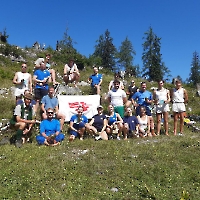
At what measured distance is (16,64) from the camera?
90.4 feet

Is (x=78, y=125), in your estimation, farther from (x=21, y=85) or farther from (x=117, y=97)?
(x=21, y=85)

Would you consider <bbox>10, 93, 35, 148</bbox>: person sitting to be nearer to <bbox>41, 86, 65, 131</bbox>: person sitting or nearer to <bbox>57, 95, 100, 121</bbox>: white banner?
<bbox>41, 86, 65, 131</bbox>: person sitting

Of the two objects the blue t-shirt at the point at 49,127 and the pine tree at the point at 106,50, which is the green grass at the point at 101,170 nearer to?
the blue t-shirt at the point at 49,127

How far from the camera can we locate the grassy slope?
613 cm

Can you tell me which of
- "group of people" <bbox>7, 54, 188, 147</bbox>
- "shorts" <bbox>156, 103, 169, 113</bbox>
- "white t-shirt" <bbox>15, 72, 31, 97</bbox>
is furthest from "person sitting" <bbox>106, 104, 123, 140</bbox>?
"white t-shirt" <bbox>15, 72, 31, 97</bbox>

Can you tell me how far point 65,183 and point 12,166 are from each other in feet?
6.09

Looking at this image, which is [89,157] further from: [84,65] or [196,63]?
[196,63]

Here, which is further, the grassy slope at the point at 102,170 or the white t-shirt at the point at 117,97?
the white t-shirt at the point at 117,97

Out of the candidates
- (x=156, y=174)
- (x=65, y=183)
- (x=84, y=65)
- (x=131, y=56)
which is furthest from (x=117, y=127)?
(x=131, y=56)

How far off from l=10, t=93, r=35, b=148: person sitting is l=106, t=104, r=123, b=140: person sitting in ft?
10.1

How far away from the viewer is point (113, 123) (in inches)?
423

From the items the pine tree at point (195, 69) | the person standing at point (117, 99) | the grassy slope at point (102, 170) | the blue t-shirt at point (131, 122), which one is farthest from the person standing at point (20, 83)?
the pine tree at point (195, 69)

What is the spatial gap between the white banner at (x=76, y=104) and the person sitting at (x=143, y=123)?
2.94 meters

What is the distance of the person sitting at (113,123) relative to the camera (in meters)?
10.7
